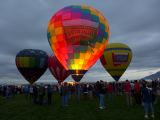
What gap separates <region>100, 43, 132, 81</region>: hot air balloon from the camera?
142 feet

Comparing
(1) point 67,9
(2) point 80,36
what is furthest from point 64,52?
(1) point 67,9

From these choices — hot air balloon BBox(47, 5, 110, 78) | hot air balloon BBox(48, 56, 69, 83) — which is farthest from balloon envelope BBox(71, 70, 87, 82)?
hot air balloon BBox(48, 56, 69, 83)

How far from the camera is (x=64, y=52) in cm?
3033

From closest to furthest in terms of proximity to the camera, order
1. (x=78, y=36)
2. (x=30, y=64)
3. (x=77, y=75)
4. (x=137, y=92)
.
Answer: (x=137, y=92) → (x=78, y=36) → (x=77, y=75) → (x=30, y=64)

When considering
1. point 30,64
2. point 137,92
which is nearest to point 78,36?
point 137,92

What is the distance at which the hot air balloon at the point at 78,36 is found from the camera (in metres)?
29.5

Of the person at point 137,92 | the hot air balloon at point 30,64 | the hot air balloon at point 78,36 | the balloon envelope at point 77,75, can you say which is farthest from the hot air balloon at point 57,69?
the person at point 137,92

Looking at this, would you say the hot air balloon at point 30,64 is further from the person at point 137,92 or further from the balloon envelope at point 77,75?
the person at point 137,92

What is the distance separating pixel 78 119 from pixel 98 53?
16968 mm

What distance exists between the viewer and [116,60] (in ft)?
142

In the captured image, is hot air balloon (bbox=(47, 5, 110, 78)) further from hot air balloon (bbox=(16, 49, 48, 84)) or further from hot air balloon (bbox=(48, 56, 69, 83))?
hot air balloon (bbox=(48, 56, 69, 83))

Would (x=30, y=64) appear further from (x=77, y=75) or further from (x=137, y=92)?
(x=137, y=92)

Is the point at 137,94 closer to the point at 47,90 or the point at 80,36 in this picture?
the point at 47,90

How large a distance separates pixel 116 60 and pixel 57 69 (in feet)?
38.7
